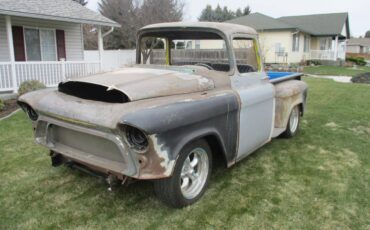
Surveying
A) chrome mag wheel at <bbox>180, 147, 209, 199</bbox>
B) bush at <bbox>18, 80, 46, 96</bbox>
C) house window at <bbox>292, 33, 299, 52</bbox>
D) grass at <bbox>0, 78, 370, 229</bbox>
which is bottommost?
grass at <bbox>0, 78, 370, 229</bbox>

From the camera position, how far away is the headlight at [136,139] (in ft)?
8.80

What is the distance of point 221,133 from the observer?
349 centimetres

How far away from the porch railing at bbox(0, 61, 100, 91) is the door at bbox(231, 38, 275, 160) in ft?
21.9

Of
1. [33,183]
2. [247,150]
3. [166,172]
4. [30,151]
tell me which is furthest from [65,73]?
[166,172]

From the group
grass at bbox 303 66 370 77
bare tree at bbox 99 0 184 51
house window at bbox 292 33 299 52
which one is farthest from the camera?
bare tree at bbox 99 0 184 51

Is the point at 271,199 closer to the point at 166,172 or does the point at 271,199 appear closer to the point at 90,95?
the point at 166,172

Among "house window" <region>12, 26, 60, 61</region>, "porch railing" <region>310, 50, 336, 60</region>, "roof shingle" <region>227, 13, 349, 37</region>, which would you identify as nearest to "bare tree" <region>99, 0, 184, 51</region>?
"roof shingle" <region>227, 13, 349, 37</region>

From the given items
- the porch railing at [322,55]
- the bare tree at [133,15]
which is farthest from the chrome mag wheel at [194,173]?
the porch railing at [322,55]

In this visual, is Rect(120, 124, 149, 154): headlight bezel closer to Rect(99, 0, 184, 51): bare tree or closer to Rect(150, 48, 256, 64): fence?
Rect(150, 48, 256, 64): fence

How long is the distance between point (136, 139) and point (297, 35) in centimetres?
2838

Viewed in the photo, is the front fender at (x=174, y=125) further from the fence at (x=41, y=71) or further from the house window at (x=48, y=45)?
the house window at (x=48, y=45)

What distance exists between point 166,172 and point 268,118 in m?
2.29

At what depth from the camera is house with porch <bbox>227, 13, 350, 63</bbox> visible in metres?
26.5

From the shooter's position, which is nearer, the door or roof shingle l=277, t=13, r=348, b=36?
the door
